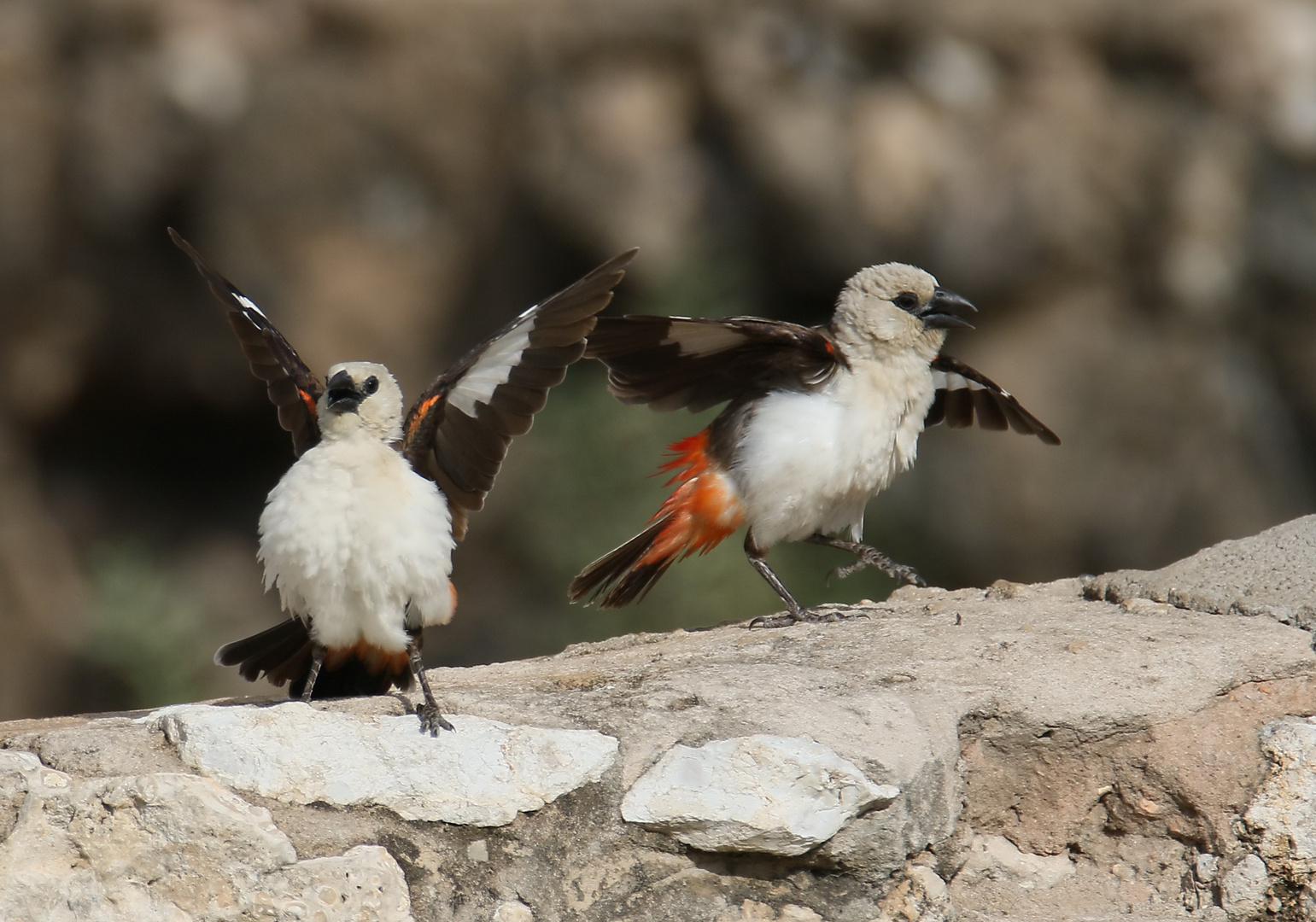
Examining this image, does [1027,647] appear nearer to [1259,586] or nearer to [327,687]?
[1259,586]

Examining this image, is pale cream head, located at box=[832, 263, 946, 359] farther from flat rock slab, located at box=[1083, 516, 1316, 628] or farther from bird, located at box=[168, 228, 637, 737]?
bird, located at box=[168, 228, 637, 737]

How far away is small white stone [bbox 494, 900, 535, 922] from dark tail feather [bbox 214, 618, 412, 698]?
4.15 ft

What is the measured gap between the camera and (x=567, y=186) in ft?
32.8

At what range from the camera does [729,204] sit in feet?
32.8

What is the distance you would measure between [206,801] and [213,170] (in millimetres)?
7516

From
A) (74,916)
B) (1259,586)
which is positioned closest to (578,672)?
(74,916)

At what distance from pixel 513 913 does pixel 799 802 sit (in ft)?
2.26

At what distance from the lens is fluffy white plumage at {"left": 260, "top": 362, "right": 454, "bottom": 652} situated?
3787 mm

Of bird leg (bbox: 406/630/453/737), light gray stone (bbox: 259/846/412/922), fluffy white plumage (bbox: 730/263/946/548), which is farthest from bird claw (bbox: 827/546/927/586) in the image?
light gray stone (bbox: 259/846/412/922)

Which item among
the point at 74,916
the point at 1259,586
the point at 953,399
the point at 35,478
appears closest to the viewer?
the point at 74,916

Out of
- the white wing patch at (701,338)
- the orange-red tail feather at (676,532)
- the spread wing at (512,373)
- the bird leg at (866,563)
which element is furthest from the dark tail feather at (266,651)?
the bird leg at (866,563)

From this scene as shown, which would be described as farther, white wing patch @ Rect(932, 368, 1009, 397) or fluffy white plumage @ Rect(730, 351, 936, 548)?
white wing patch @ Rect(932, 368, 1009, 397)

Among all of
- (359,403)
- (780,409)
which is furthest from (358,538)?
(780,409)

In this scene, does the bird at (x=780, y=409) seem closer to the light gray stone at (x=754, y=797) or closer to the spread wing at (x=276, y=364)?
the spread wing at (x=276, y=364)
